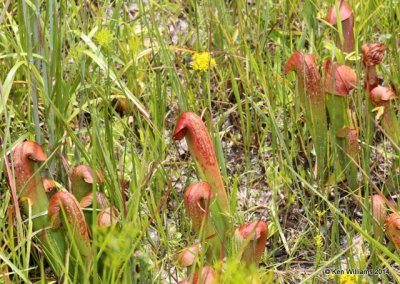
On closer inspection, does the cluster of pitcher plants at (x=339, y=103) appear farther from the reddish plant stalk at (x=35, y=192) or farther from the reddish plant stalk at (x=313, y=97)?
the reddish plant stalk at (x=35, y=192)

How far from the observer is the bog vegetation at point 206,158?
1.69m

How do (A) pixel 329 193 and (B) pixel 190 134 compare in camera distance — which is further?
(A) pixel 329 193

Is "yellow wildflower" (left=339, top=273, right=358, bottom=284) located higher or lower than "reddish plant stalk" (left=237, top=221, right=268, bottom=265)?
lower

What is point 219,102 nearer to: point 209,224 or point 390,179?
point 390,179

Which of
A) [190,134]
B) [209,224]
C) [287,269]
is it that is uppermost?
[190,134]

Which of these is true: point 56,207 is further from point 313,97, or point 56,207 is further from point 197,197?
point 313,97

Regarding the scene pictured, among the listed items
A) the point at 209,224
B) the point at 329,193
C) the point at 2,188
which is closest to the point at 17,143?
the point at 2,188

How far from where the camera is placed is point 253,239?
5.49 feet

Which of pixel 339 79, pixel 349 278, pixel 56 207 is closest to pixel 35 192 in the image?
pixel 56 207

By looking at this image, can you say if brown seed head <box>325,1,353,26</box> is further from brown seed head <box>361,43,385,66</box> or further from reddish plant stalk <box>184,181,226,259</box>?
reddish plant stalk <box>184,181,226,259</box>

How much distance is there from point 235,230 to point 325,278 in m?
0.29

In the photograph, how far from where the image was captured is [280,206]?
2215 mm

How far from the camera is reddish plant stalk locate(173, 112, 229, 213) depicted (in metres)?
1.78

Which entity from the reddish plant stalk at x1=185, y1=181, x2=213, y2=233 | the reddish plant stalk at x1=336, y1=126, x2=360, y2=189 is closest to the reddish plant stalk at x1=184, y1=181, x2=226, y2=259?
the reddish plant stalk at x1=185, y1=181, x2=213, y2=233
